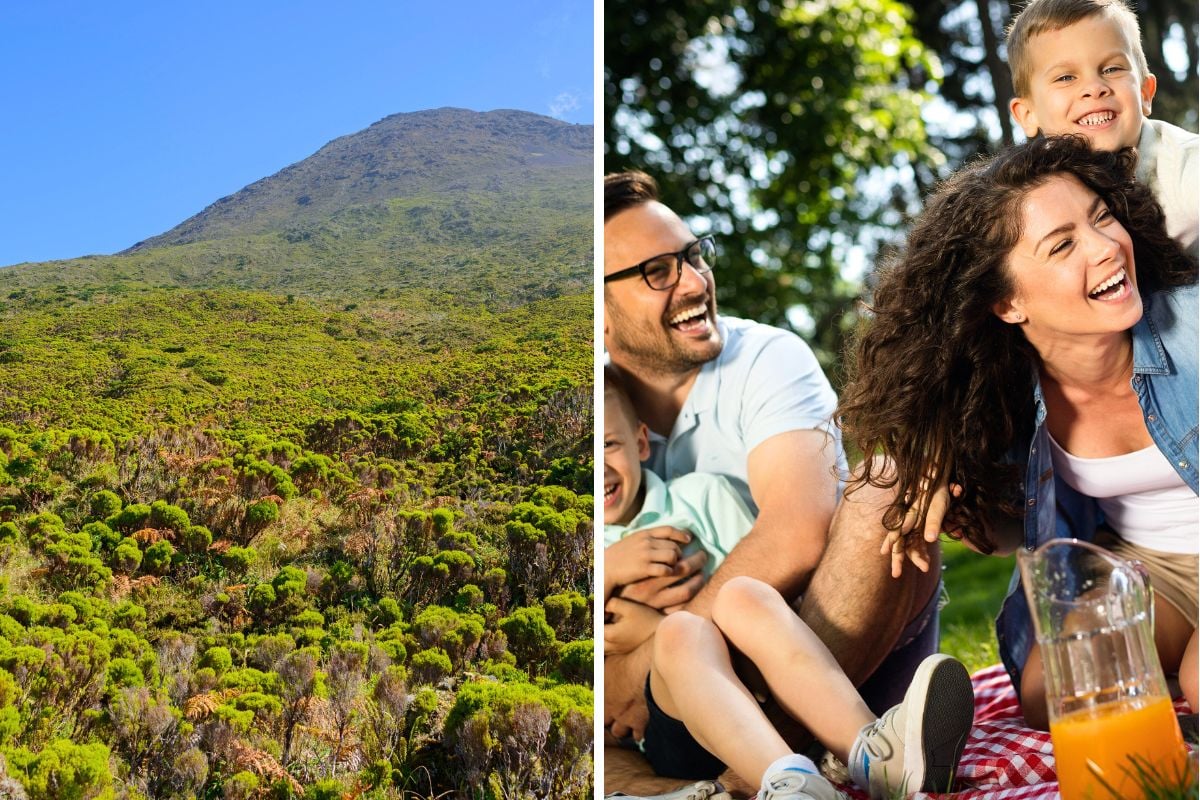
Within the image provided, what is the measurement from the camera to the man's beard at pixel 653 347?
2660mm

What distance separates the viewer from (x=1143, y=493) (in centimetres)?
220

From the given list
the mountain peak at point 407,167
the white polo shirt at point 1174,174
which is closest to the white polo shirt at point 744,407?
the white polo shirt at point 1174,174

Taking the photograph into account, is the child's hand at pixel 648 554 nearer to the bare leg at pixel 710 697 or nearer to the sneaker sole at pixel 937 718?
the bare leg at pixel 710 697

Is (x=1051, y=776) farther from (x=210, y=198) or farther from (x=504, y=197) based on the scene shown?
(x=210, y=198)

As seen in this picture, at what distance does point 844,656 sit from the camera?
238 cm

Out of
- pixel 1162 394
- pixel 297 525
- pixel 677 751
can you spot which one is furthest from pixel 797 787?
pixel 297 525

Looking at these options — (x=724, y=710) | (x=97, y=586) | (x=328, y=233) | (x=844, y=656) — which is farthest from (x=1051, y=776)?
(x=328, y=233)

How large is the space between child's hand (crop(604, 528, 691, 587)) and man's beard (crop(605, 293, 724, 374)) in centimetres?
37

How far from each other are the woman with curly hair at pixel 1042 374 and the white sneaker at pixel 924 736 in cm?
29

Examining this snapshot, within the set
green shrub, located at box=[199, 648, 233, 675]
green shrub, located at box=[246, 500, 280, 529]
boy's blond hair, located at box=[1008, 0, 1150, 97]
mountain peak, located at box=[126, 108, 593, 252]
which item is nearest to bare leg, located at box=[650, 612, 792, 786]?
boy's blond hair, located at box=[1008, 0, 1150, 97]

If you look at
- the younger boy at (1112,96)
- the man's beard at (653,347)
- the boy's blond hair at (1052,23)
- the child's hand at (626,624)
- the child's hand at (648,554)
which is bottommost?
the child's hand at (626,624)

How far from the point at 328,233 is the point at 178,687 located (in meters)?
1.53

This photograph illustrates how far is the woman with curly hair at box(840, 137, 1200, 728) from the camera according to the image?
6.74ft

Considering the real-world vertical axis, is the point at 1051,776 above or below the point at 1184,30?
below
